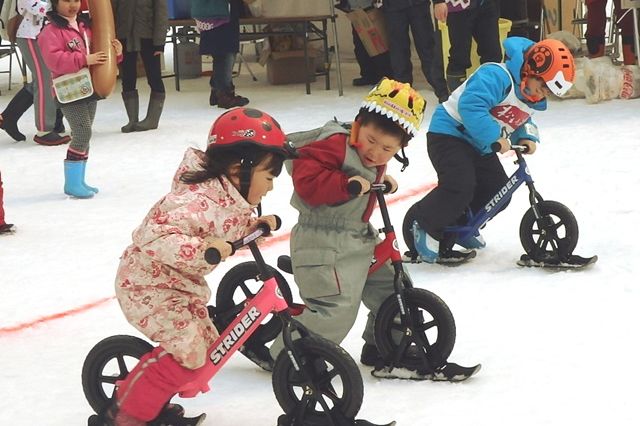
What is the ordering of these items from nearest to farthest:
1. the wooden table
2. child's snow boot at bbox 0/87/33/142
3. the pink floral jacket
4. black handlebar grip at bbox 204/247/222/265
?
black handlebar grip at bbox 204/247/222/265
the pink floral jacket
child's snow boot at bbox 0/87/33/142
the wooden table

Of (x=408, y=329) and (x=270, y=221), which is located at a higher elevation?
(x=270, y=221)

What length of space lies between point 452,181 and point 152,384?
2039 millimetres

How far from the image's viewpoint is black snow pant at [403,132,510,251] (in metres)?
4.65

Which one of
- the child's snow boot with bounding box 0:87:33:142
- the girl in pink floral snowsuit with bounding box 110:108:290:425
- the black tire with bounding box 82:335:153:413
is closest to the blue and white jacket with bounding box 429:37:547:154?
the girl in pink floral snowsuit with bounding box 110:108:290:425

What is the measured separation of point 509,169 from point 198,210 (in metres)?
3.95

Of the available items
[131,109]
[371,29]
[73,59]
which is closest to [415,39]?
[371,29]

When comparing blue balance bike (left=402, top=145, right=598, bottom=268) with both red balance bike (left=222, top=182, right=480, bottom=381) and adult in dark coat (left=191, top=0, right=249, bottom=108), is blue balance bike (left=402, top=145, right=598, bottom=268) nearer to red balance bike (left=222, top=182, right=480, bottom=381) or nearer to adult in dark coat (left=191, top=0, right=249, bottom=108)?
red balance bike (left=222, top=182, right=480, bottom=381)

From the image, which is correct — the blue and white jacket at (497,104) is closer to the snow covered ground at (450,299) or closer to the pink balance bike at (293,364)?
the snow covered ground at (450,299)

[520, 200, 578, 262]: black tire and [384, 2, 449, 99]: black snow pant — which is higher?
[384, 2, 449, 99]: black snow pant

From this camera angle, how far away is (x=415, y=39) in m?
8.95

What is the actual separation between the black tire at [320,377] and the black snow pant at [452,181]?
5.83 feet

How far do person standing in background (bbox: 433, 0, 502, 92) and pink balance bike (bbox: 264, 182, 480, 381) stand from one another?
16.4 feet

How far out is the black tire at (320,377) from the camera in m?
2.91

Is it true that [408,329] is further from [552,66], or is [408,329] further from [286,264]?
[552,66]
